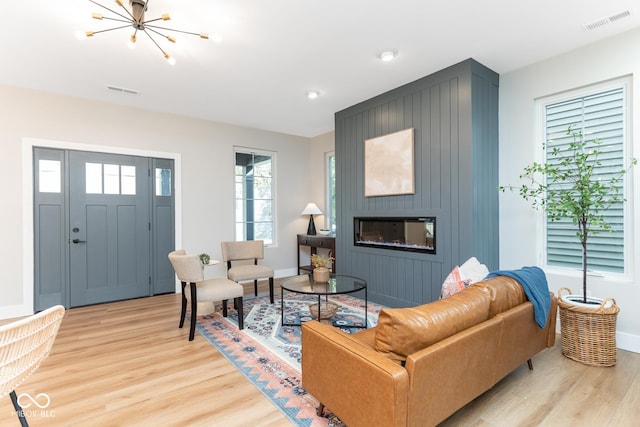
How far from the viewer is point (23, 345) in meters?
1.24

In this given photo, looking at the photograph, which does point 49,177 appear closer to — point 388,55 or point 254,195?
point 254,195

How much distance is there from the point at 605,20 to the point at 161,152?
5114 millimetres

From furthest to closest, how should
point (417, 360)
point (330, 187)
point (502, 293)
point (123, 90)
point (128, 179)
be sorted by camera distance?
point (330, 187) < point (128, 179) < point (123, 90) < point (502, 293) < point (417, 360)

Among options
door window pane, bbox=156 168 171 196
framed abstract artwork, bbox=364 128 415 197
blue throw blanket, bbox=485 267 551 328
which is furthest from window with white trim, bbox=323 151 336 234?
blue throw blanket, bbox=485 267 551 328

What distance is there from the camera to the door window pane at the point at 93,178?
13.7 feet

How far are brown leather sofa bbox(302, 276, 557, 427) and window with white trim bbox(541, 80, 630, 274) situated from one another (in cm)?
160

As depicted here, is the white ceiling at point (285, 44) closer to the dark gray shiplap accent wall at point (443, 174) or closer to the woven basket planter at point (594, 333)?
the dark gray shiplap accent wall at point (443, 174)

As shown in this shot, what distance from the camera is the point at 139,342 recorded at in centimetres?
298

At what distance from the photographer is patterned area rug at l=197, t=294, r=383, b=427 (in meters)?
2.00

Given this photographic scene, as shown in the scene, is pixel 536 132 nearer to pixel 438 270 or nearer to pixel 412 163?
pixel 412 163

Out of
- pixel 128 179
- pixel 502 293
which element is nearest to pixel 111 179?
pixel 128 179

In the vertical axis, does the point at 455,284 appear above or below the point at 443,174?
below

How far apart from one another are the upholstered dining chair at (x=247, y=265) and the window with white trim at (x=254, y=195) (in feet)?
2.68

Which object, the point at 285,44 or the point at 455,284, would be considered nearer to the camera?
the point at 455,284
